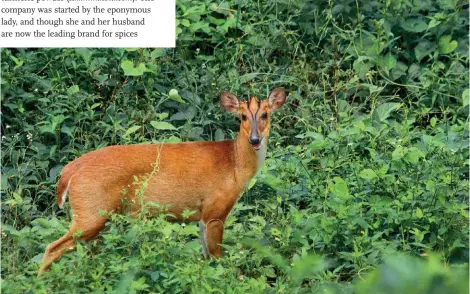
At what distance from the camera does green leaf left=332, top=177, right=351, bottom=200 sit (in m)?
5.79

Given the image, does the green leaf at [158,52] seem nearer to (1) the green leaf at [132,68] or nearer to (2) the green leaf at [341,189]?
(1) the green leaf at [132,68]

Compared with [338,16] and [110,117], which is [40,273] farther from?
[338,16]

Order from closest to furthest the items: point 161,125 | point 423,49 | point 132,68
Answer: point 161,125
point 132,68
point 423,49

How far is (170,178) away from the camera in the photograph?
19.2ft

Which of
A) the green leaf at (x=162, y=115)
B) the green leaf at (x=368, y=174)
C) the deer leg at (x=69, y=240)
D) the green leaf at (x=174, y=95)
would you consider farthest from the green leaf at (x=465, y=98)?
the deer leg at (x=69, y=240)

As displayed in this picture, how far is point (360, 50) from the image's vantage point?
27.3ft

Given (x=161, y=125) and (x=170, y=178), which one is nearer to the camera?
(x=170, y=178)

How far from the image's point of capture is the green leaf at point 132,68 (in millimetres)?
7672

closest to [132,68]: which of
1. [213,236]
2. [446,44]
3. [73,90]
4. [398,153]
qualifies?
[73,90]

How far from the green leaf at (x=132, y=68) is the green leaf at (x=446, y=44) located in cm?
268

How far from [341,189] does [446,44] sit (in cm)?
304

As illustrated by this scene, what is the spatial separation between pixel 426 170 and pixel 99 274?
258 centimetres

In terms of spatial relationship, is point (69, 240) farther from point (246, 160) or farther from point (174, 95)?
point (174, 95)

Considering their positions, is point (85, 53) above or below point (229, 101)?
above
